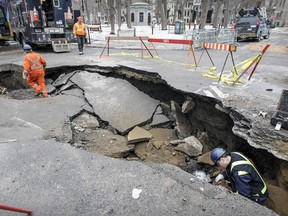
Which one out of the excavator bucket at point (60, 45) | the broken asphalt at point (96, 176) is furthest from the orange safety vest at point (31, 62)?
the excavator bucket at point (60, 45)

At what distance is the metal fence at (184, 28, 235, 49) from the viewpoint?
13883mm

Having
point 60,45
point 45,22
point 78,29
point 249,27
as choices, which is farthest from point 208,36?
point 45,22

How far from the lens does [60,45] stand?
11.9 meters

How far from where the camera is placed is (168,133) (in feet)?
18.6

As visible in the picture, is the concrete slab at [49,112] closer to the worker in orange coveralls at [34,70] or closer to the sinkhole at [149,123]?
the sinkhole at [149,123]

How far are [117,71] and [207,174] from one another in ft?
15.5

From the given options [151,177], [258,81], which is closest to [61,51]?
[258,81]

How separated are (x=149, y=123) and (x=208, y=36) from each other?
1139 cm

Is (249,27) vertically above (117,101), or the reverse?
(249,27)

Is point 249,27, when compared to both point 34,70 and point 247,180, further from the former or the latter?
point 247,180

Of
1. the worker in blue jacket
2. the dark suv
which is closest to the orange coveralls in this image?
the worker in blue jacket

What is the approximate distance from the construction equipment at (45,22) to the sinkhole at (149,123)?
564 centimetres

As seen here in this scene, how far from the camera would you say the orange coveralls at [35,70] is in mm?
6030

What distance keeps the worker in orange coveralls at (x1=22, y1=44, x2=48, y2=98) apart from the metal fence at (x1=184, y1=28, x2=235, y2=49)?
34.1 feet
